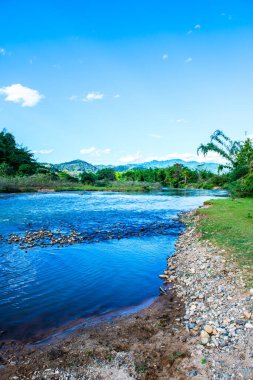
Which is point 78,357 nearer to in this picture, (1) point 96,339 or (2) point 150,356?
(1) point 96,339

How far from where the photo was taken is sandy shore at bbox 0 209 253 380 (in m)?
4.93

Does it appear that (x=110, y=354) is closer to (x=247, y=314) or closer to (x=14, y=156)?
(x=247, y=314)

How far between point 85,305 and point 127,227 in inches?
497

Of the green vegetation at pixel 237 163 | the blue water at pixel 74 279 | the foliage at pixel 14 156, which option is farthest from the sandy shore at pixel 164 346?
the foliage at pixel 14 156

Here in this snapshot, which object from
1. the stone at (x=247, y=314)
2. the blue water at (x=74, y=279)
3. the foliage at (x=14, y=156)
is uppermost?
the foliage at (x=14, y=156)

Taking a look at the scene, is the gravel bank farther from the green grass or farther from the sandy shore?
the green grass

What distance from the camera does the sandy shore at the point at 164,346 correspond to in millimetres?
4926

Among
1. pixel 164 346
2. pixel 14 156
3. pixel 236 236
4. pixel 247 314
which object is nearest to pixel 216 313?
pixel 247 314

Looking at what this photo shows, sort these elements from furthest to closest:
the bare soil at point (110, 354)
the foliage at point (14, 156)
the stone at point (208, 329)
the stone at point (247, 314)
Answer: the foliage at point (14, 156) < the stone at point (247, 314) < the stone at point (208, 329) < the bare soil at point (110, 354)

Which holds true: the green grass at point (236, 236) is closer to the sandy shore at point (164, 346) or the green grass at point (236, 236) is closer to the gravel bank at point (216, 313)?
the gravel bank at point (216, 313)

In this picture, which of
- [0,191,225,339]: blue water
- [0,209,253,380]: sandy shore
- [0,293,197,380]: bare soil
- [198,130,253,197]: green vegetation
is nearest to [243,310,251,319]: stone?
[0,209,253,380]: sandy shore

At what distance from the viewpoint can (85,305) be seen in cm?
835

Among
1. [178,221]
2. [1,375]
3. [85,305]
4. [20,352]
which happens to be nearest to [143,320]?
[85,305]

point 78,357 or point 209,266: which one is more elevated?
point 209,266
